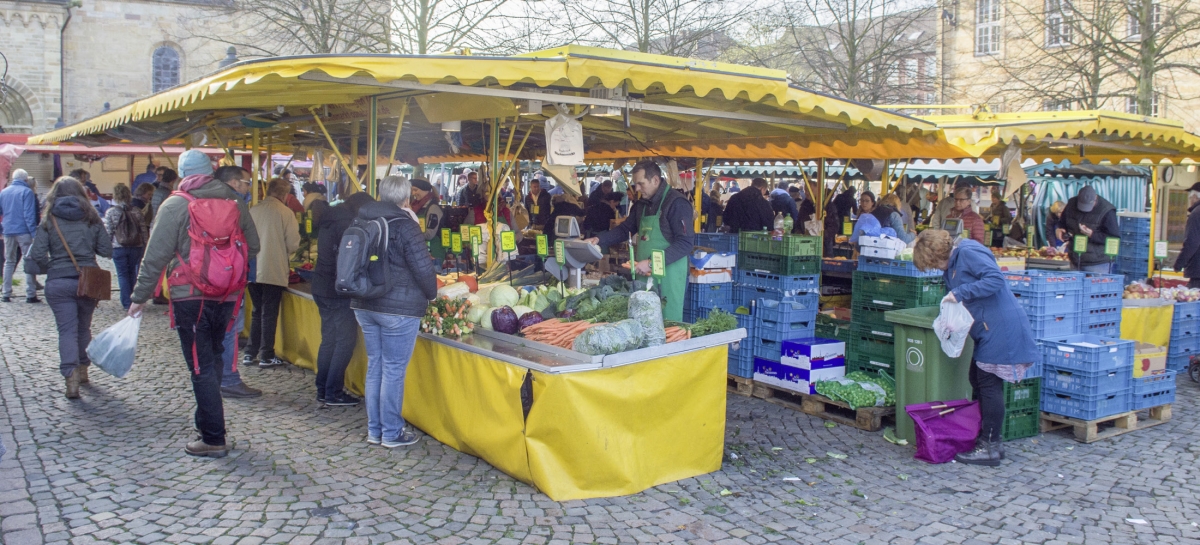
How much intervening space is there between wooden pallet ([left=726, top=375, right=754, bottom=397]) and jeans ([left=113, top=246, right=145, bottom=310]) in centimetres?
738

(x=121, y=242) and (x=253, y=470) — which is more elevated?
(x=121, y=242)

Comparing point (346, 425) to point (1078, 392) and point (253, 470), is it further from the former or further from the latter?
point (1078, 392)

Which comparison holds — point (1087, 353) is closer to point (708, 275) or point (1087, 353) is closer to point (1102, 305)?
point (1102, 305)

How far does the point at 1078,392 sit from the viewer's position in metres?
5.82

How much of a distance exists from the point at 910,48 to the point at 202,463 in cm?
1859

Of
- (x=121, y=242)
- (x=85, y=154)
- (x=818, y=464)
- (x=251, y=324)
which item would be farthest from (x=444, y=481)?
(x=85, y=154)

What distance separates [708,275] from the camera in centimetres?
702

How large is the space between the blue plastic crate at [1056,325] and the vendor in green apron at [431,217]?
17.3 feet

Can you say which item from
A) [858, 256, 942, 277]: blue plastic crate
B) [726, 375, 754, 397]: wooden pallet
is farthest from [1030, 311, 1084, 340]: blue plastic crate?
[726, 375, 754, 397]: wooden pallet

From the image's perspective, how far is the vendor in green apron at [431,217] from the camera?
331 inches

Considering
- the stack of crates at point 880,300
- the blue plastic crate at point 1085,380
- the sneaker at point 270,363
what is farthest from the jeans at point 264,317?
the blue plastic crate at point 1085,380

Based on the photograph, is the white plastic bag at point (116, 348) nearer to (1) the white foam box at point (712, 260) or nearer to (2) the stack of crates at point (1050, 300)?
(1) the white foam box at point (712, 260)

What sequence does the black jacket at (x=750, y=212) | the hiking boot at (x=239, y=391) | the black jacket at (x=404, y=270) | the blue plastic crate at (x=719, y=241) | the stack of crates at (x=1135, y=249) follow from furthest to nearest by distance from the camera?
the black jacket at (x=750, y=212)
the stack of crates at (x=1135, y=249)
the blue plastic crate at (x=719, y=241)
the hiking boot at (x=239, y=391)
the black jacket at (x=404, y=270)

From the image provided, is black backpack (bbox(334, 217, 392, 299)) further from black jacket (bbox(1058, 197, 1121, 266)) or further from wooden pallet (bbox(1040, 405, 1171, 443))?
black jacket (bbox(1058, 197, 1121, 266))
